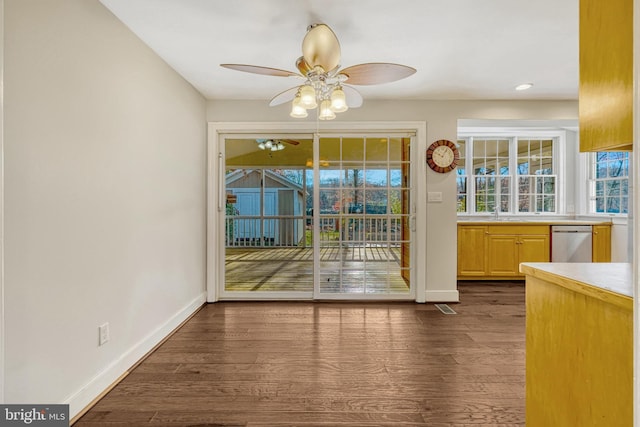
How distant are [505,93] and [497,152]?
212cm

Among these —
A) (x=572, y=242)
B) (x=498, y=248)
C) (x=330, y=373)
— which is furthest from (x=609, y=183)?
(x=330, y=373)

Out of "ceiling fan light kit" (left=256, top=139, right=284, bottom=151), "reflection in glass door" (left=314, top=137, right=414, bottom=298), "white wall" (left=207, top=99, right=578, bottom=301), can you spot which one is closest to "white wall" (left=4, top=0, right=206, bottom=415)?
"white wall" (left=207, top=99, right=578, bottom=301)

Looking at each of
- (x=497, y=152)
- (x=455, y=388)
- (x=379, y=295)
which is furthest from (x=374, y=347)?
(x=497, y=152)

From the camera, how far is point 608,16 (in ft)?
3.31

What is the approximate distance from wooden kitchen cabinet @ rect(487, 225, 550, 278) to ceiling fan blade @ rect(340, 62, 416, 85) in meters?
3.35

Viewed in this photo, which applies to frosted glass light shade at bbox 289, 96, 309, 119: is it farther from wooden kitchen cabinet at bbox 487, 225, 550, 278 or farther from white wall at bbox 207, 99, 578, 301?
wooden kitchen cabinet at bbox 487, 225, 550, 278

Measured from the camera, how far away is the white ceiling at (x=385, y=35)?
2.06m

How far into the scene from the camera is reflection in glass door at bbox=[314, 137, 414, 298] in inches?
156

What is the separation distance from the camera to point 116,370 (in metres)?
2.12

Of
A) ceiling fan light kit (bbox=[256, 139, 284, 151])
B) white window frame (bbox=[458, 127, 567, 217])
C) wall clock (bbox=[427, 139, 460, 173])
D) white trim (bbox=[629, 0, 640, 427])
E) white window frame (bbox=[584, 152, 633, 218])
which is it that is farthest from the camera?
ceiling fan light kit (bbox=[256, 139, 284, 151])

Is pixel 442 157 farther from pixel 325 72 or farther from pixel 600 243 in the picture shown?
pixel 600 243

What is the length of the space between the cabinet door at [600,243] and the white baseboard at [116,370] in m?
5.29

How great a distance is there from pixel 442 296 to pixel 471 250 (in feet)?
4.08

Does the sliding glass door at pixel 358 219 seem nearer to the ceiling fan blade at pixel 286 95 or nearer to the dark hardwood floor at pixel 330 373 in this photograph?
the dark hardwood floor at pixel 330 373
